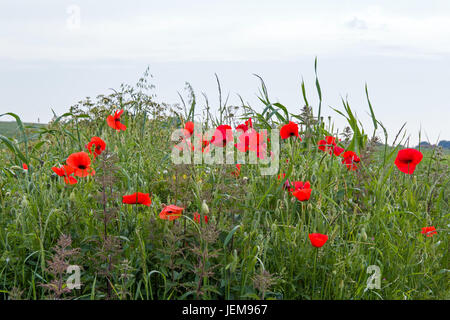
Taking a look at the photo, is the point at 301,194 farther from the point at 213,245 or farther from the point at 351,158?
the point at 351,158

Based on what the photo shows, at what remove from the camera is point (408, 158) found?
281 centimetres

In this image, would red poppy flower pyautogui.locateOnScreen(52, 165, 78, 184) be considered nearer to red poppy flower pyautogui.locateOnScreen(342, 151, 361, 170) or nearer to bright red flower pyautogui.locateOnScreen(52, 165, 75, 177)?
bright red flower pyautogui.locateOnScreen(52, 165, 75, 177)

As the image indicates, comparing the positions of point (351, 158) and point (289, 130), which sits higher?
point (289, 130)

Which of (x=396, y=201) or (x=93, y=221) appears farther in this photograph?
(x=396, y=201)

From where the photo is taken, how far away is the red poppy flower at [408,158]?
277cm

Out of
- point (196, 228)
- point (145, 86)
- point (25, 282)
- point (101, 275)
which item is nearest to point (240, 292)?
point (196, 228)

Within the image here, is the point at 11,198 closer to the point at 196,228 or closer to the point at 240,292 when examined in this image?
the point at 196,228

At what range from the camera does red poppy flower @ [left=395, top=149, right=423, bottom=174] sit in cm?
277

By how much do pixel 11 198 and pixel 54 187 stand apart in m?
0.25

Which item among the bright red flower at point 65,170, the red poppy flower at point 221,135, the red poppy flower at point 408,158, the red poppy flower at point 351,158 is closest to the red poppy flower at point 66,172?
the bright red flower at point 65,170

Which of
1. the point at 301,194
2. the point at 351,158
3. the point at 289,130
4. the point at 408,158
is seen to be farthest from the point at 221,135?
the point at 408,158

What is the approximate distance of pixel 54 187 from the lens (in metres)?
2.83

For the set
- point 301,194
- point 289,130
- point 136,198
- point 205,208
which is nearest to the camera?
point 205,208

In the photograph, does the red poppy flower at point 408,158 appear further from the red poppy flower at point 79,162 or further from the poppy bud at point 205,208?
the red poppy flower at point 79,162
